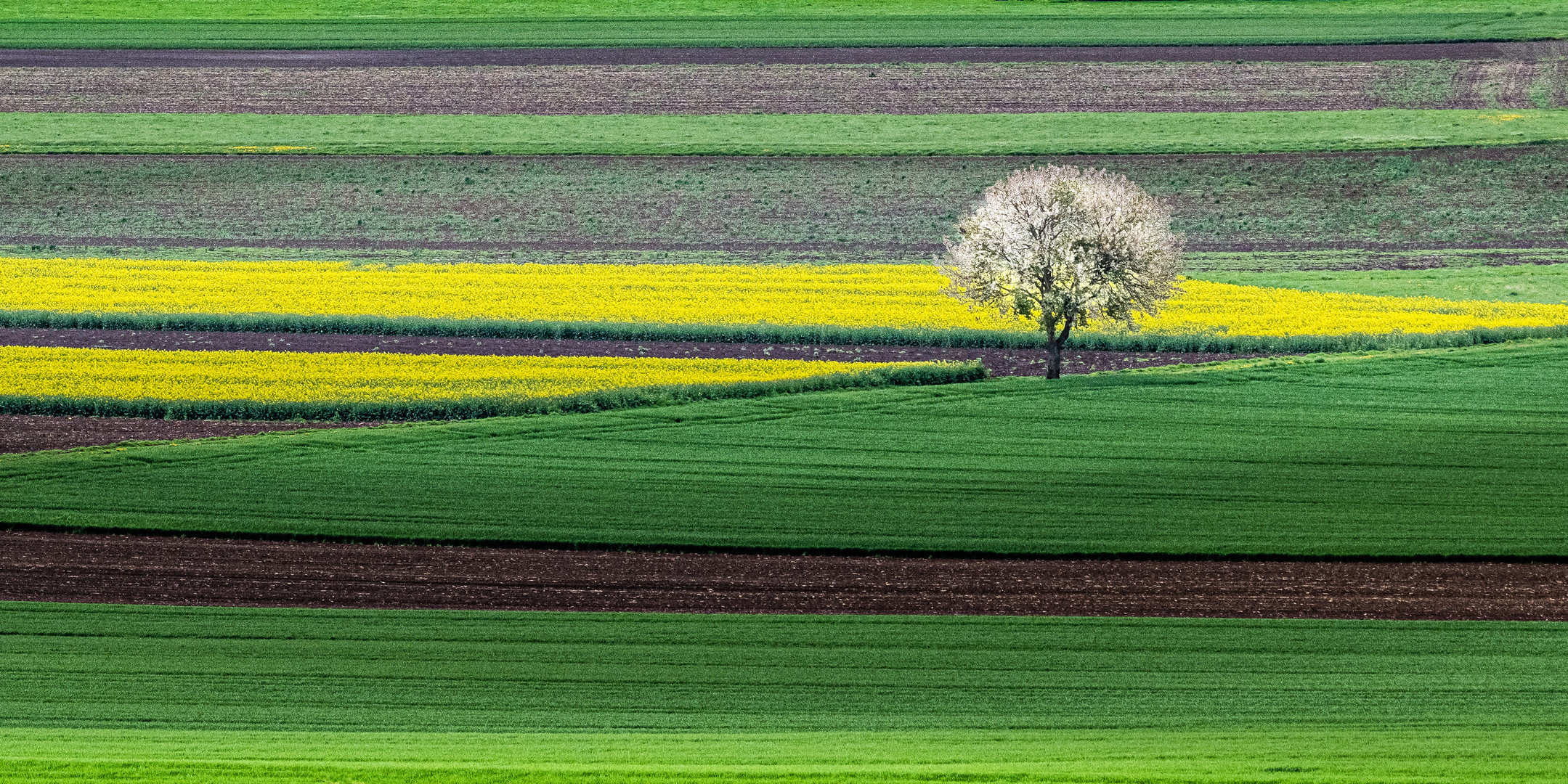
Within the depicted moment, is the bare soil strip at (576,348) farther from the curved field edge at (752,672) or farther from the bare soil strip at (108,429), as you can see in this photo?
the curved field edge at (752,672)

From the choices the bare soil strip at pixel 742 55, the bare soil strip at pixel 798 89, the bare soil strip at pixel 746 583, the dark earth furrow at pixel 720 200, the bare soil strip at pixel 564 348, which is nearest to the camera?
the bare soil strip at pixel 746 583

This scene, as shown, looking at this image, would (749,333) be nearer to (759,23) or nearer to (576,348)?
(576,348)

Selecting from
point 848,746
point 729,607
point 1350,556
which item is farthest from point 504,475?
point 1350,556

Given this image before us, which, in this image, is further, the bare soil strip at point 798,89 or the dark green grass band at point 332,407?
the bare soil strip at point 798,89

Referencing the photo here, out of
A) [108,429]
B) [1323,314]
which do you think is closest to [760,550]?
[108,429]

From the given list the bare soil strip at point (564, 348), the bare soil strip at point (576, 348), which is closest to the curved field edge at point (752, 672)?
the bare soil strip at point (576, 348)

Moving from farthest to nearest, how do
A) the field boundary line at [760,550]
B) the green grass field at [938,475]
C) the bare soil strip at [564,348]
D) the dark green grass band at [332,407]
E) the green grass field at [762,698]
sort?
1. the bare soil strip at [564,348]
2. the dark green grass band at [332,407]
3. the green grass field at [938,475]
4. the field boundary line at [760,550]
5. the green grass field at [762,698]

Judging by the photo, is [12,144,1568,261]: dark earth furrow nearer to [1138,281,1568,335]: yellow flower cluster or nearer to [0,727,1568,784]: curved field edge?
[1138,281,1568,335]: yellow flower cluster

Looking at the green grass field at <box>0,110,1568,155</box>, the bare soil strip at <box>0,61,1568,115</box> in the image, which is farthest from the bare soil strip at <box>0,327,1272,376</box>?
the bare soil strip at <box>0,61,1568,115</box>
